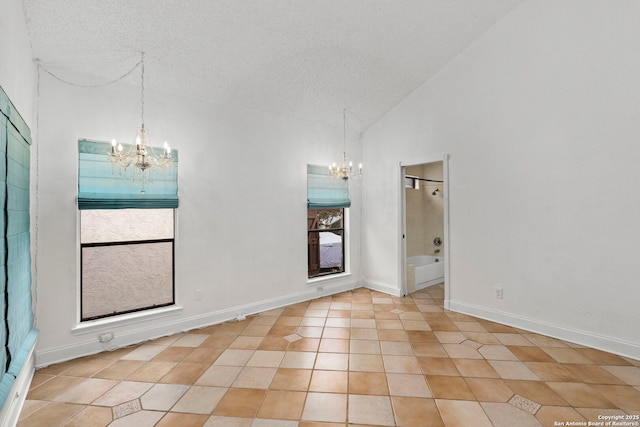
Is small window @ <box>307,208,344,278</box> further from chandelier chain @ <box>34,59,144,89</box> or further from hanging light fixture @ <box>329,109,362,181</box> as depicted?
chandelier chain @ <box>34,59,144,89</box>

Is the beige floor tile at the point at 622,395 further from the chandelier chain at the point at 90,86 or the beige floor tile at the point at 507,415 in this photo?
the chandelier chain at the point at 90,86

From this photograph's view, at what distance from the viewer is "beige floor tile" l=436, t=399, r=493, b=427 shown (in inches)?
76.9

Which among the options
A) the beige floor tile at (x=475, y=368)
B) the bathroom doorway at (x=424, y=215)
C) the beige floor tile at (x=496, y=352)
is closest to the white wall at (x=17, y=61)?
the beige floor tile at (x=475, y=368)

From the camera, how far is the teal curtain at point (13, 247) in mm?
1690

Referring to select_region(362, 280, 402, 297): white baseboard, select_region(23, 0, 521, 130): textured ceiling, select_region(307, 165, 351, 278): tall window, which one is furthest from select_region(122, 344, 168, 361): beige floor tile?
select_region(362, 280, 402, 297): white baseboard

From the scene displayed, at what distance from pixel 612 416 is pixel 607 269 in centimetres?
151

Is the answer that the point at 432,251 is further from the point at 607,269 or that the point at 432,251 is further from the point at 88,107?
the point at 88,107

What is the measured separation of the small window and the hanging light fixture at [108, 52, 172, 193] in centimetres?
226

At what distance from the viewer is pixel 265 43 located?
3008mm

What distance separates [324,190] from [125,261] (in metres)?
2.84

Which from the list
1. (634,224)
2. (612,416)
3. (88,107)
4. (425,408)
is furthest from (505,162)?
(88,107)

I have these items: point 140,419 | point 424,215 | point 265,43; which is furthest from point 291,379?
point 424,215

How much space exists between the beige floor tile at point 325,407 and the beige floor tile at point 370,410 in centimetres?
6

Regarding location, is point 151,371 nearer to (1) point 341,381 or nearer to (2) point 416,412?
(1) point 341,381
